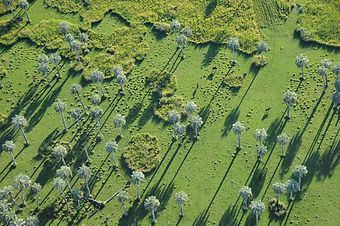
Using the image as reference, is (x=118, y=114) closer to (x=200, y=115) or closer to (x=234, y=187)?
(x=200, y=115)

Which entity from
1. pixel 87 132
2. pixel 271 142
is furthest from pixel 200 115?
pixel 87 132

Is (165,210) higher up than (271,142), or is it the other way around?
(271,142)

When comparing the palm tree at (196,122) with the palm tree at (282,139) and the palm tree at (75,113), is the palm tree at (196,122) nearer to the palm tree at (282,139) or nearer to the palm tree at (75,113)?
the palm tree at (282,139)

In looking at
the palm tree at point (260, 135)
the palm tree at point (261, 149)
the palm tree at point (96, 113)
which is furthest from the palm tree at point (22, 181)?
the palm tree at point (260, 135)

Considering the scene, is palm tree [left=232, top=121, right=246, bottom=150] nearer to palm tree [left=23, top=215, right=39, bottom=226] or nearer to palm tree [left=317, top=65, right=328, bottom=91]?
palm tree [left=317, top=65, right=328, bottom=91]

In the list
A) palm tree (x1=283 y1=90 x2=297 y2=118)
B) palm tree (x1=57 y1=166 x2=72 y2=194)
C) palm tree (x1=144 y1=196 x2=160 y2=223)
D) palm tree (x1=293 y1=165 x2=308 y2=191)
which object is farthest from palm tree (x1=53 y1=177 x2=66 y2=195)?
palm tree (x1=283 y1=90 x2=297 y2=118)

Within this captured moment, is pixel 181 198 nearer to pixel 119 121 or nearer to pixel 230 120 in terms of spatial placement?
pixel 119 121
